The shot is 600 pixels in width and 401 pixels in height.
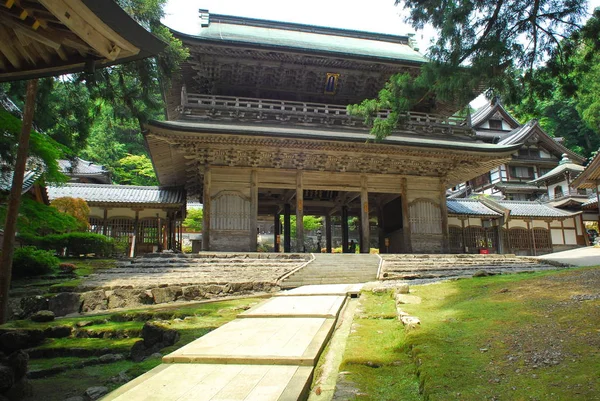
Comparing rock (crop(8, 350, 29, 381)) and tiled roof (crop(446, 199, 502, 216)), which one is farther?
tiled roof (crop(446, 199, 502, 216))

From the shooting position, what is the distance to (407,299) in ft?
23.7

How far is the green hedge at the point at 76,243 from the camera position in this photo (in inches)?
553

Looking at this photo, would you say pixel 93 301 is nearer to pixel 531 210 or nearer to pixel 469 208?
pixel 469 208

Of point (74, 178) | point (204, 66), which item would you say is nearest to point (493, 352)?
point (204, 66)

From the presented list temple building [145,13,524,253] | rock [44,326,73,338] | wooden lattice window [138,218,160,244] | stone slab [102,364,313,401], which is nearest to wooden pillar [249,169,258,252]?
temple building [145,13,524,253]

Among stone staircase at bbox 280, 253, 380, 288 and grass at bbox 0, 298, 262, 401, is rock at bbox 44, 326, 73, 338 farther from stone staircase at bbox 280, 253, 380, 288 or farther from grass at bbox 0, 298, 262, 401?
stone staircase at bbox 280, 253, 380, 288

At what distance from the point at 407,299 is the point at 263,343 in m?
3.79

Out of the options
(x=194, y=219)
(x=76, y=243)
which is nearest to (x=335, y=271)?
(x=76, y=243)

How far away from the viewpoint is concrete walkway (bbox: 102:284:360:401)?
279cm

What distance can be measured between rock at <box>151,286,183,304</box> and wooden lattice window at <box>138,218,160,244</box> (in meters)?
12.4

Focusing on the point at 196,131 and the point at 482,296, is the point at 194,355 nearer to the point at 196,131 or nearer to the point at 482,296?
the point at 482,296

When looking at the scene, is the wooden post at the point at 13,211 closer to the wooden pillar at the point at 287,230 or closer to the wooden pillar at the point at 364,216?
the wooden pillar at the point at 364,216

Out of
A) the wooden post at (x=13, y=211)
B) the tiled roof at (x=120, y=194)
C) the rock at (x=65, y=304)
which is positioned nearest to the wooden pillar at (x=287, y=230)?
the tiled roof at (x=120, y=194)

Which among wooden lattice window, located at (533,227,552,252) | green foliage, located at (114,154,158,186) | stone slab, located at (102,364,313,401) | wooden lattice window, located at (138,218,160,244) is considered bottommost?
stone slab, located at (102,364,313,401)
